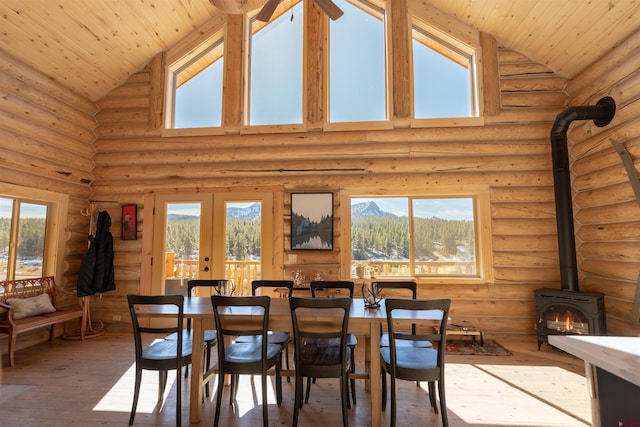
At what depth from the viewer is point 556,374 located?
11.5 ft

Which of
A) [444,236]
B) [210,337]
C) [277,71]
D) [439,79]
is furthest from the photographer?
[277,71]

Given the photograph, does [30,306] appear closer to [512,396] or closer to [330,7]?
[330,7]

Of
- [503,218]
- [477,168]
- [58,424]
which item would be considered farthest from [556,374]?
[58,424]

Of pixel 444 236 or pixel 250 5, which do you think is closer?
pixel 250 5

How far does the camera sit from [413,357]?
2.66 metres

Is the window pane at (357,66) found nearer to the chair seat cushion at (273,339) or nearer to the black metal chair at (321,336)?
the chair seat cushion at (273,339)

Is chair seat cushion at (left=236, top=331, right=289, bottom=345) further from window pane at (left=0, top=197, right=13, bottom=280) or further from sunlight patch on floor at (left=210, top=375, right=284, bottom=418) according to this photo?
window pane at (left=0, top=197, right=13, bottom=280)

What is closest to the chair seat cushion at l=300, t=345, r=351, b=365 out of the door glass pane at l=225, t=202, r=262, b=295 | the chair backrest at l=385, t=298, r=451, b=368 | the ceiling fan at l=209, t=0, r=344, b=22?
the chair backrest at l=385, t=298, r=451, b=368

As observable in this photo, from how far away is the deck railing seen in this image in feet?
16.5

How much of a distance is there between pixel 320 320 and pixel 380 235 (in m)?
2.84

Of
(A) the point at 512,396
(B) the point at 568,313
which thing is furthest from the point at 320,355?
(B) the point at 568,313

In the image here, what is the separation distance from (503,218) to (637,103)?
1.98 meters

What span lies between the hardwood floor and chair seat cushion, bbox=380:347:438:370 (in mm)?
507

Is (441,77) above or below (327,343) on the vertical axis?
above
